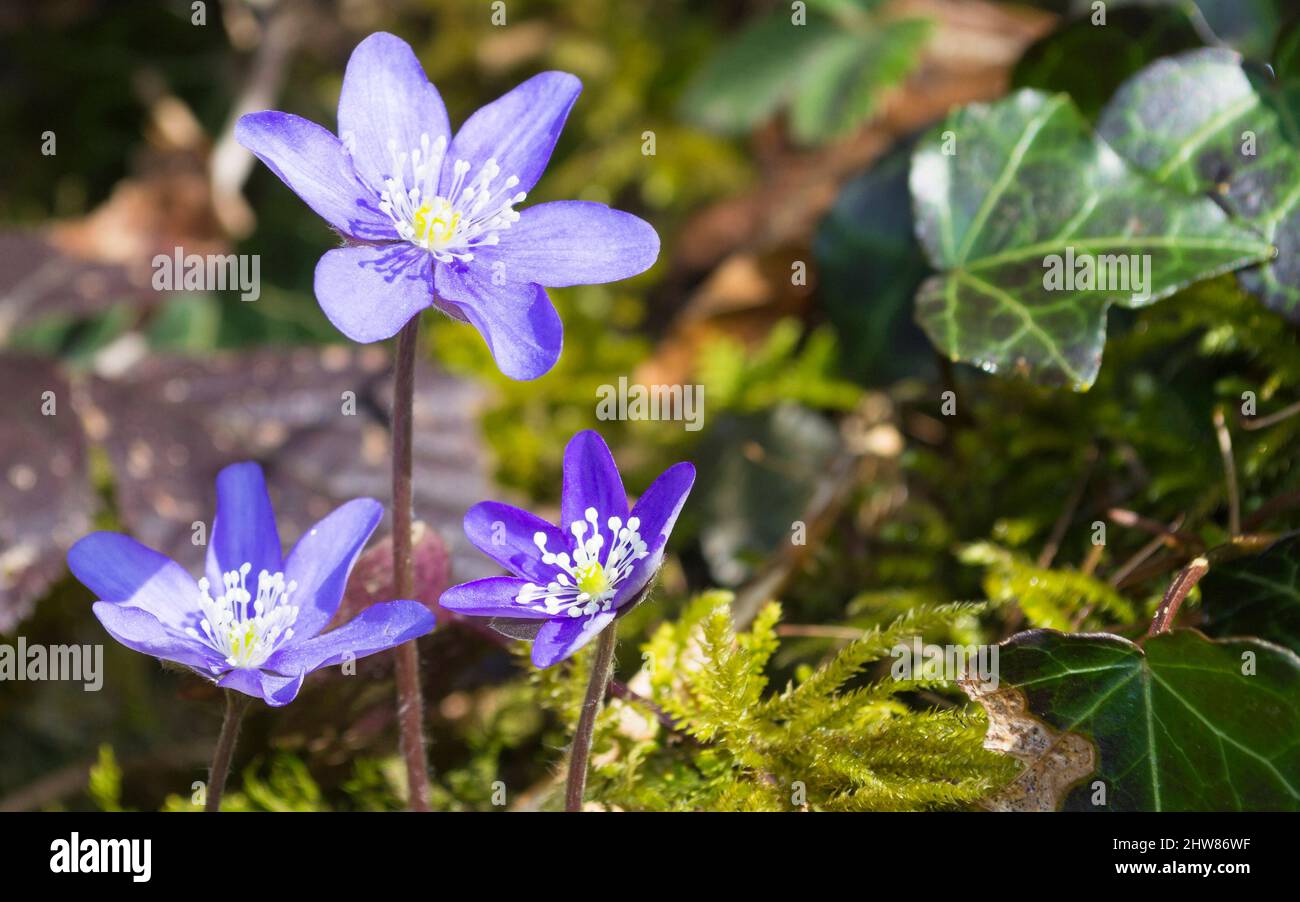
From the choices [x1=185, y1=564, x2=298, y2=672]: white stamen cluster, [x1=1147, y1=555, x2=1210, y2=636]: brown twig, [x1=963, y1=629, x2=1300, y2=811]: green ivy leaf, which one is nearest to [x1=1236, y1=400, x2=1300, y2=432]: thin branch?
[x1=1147, y1=555, x2=1210, y2=636]: brown twig

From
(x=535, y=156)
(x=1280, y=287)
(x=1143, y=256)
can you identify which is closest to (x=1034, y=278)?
(x=1143, y=256)

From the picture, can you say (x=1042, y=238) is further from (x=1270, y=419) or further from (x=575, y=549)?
(x=575, y=549)

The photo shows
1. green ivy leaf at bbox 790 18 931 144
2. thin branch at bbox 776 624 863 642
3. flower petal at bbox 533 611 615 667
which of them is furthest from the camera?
green ivy leaf at bbox 790 18 931 144

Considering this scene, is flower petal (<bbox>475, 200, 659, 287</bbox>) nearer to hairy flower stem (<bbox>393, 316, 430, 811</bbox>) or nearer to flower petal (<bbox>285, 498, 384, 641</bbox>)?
hairy flower stem (<bbox>393, 316, 430, 811</bbox>)

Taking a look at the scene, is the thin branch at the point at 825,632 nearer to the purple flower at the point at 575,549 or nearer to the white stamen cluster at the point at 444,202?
the purple flower at the point at 575,549
